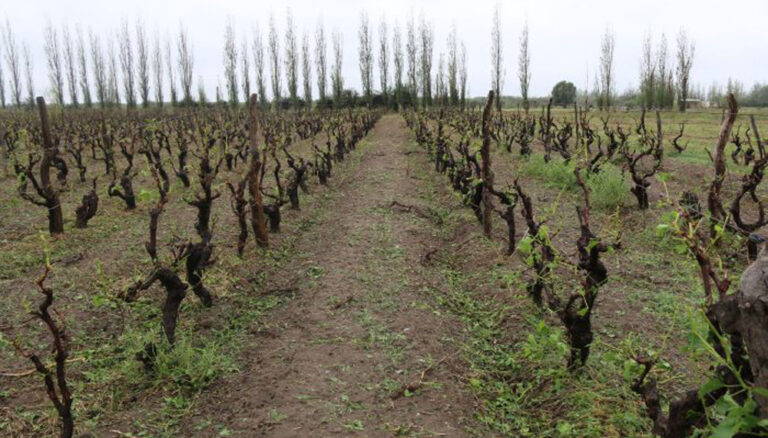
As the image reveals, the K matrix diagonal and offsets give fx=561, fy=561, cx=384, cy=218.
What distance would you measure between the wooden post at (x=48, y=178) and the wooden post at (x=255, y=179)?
2.96 metres

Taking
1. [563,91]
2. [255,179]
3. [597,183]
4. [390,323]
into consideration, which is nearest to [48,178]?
[255,179]

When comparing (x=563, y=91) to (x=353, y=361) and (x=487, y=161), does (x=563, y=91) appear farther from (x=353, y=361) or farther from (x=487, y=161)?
(x=353, y=361)

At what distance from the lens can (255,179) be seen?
752 cm

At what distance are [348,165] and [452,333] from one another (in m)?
12.4

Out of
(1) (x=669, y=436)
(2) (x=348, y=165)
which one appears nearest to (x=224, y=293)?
(1) (x=669, y=436)

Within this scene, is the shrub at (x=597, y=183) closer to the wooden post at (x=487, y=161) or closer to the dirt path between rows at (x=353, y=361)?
the wooden post at (x=487, y=161)

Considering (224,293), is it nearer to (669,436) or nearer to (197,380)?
(197,380)

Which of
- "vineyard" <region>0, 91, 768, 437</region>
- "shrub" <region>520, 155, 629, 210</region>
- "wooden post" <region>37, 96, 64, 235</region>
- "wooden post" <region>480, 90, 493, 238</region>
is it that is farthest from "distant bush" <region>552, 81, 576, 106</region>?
"wooden post" <region>37, 96, 64, 235</region>

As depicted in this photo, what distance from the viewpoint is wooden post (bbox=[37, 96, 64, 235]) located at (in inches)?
316

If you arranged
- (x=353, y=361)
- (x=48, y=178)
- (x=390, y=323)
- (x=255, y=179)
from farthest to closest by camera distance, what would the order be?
1. (x=48, y=178)
2. (x=255, y=179)
3. (x=390, y=323)
4. (x=353, y=361)

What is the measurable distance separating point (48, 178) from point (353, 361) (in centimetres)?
637

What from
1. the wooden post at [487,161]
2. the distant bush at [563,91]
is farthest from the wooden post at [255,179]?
the distant bush at [563,91]

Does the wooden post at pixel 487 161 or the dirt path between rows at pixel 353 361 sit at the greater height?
the wooden post at pixel 487 161

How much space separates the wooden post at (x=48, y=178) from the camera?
802 cm
